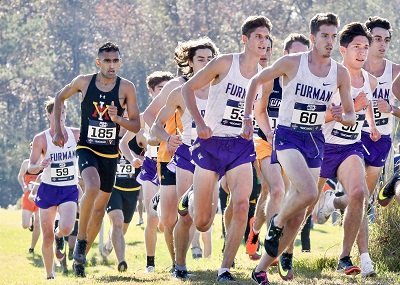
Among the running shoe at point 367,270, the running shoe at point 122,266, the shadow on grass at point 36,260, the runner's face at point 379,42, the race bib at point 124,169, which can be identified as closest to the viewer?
the running shoe at point 367,270

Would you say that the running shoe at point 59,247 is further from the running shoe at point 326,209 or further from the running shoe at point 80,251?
the running shoe at point 326,209

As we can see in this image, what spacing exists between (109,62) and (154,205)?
1781 mm

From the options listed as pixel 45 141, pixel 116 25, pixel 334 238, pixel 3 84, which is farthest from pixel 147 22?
pixel 45 141

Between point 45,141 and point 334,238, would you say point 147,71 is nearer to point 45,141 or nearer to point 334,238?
point 334,238

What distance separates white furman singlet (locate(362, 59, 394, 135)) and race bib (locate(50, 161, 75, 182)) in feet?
13.1

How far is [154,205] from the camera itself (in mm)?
12461

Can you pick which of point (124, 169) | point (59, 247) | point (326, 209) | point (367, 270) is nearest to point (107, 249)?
point (59, 247)

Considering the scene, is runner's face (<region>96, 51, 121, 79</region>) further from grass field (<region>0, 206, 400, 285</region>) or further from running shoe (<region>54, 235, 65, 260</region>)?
running shoe (<region>54, 235, 65, 260</region>)

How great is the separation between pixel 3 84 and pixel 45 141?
1659 inches

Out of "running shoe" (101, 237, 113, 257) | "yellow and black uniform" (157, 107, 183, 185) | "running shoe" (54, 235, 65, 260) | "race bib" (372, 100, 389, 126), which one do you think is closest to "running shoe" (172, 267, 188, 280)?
"yellow and black uniform" (157, 107, 183, 185)

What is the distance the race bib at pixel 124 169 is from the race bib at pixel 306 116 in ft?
20.0

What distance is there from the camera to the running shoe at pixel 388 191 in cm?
1076

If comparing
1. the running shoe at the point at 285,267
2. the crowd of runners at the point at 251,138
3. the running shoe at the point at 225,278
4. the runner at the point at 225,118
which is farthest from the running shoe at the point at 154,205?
the running shoe at the point at 225,278

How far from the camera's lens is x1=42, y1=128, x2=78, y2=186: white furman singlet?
1347 centimetres
